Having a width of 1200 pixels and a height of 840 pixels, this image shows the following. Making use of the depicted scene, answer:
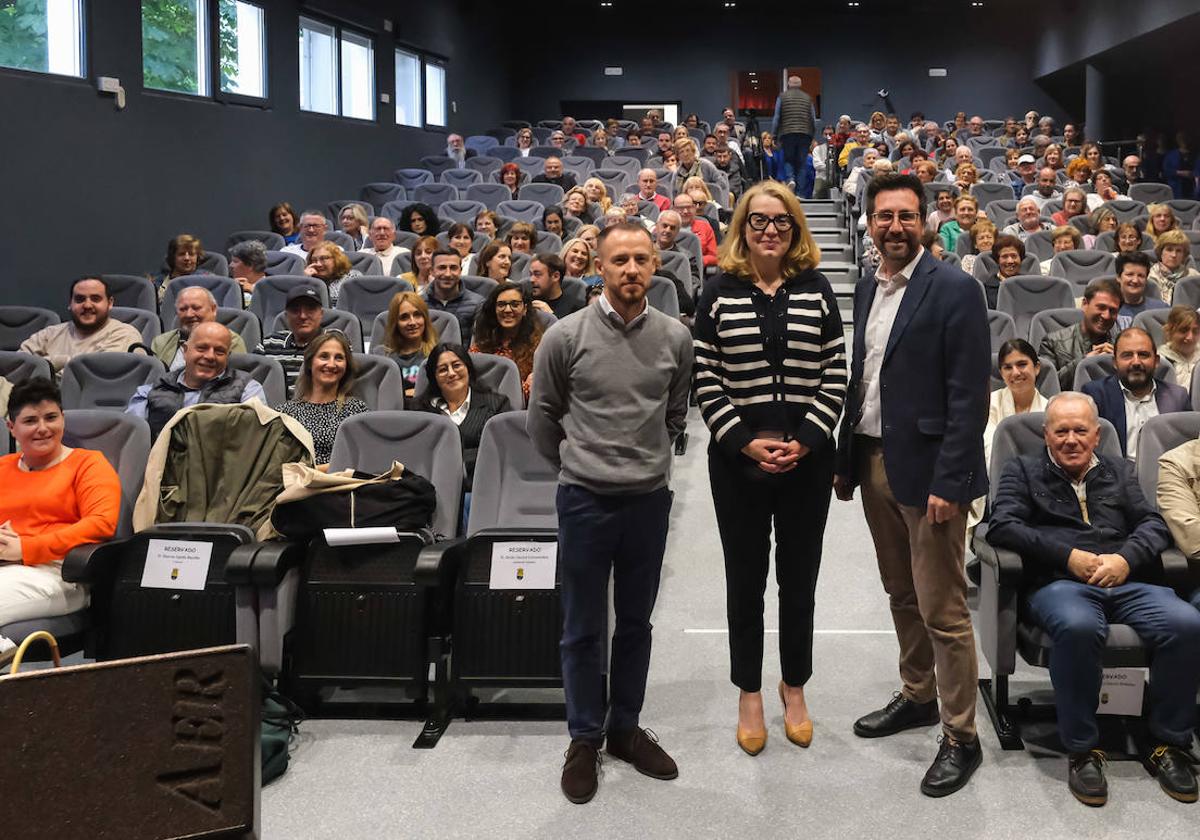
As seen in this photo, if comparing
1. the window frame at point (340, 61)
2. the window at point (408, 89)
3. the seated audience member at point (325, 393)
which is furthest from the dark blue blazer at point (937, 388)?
the window at point (408, 89)

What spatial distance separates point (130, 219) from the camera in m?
7.27

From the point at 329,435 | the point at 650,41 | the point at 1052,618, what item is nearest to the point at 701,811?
the point at 1052,618

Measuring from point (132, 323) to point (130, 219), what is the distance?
221 centimetres

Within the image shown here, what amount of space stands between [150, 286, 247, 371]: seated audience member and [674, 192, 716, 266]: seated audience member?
354 centimetres

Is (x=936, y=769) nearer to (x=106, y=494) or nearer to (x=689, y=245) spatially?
(x=106, y=494)

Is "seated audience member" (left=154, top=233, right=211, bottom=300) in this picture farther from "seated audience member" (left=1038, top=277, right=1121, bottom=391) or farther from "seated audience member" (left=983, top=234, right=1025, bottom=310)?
"seated audience member" (left=1038, top=277, right=1121, bottom=391)

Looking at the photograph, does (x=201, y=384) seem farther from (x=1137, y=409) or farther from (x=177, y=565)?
(x=1137, y=409)

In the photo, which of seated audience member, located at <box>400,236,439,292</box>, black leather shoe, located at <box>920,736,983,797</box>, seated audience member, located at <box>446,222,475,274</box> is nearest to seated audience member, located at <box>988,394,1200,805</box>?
black leather shoe, located at <box>920,736,983,797</box>

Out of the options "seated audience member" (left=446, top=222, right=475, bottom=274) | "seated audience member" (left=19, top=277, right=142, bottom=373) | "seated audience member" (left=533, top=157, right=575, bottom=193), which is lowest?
"seated audience member" (left=19, top=277, right=142, bottom=373)

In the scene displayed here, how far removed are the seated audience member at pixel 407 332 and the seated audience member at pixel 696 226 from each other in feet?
10.5

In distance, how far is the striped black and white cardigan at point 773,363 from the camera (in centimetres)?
250

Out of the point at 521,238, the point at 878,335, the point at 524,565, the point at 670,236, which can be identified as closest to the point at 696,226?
Result: the point at 670,236

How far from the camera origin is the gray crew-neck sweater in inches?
96.0

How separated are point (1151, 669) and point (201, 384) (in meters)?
3.08
